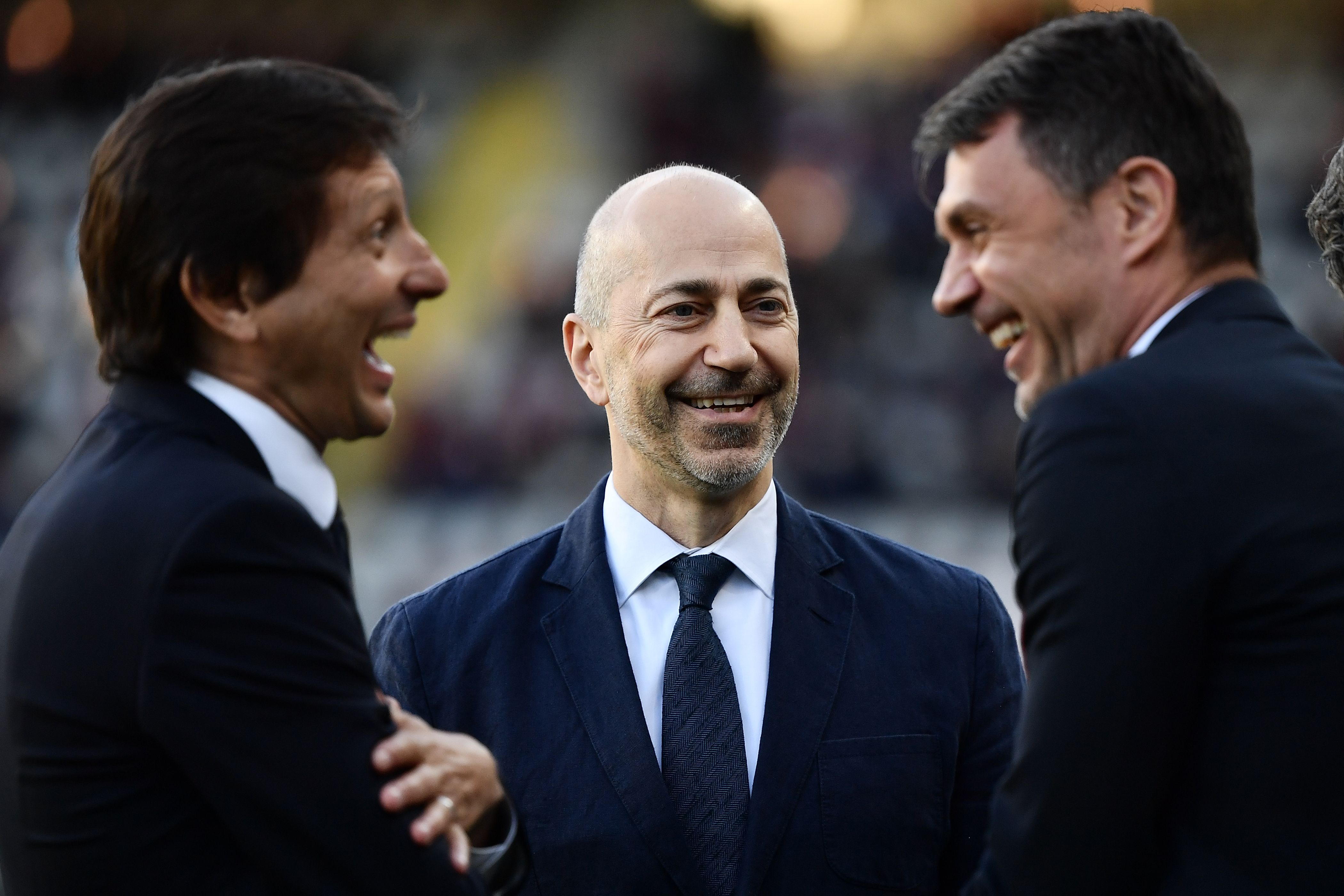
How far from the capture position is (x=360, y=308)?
1895mm

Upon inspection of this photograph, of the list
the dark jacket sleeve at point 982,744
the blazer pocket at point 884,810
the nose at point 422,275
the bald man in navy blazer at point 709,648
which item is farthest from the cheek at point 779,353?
the nose at point 422,275

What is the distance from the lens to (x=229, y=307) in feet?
5.91

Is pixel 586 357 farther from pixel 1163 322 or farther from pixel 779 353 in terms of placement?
pixel 1163 322

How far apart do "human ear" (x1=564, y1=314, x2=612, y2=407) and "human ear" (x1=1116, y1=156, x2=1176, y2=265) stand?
55.9 inches

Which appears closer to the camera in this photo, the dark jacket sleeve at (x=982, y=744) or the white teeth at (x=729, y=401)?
the dark jacket sleeve at (x=982, y=744)

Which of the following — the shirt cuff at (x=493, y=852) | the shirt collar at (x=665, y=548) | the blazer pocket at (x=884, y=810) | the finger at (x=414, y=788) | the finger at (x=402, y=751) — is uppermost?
the shirt collar at (x=665, y=548)

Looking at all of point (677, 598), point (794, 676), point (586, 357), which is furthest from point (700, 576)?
point (586, 357)

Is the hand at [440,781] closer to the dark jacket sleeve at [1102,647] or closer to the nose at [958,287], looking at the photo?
the dark jacket sleeve at [1102,647]

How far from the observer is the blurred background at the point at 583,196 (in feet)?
28.1

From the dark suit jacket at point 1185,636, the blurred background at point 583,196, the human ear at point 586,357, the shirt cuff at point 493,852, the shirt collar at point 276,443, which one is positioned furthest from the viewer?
the blurred background at point 583,196

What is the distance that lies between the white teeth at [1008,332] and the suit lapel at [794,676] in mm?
810

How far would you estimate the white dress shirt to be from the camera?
2.64 m

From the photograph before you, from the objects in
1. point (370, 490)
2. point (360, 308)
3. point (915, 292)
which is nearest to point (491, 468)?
point (370, 490)

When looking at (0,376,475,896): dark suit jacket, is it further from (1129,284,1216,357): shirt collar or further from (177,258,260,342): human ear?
(1129,284,1216,357): shirt collar
